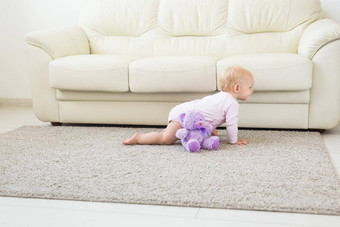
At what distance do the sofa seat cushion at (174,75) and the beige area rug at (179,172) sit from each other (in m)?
0.36

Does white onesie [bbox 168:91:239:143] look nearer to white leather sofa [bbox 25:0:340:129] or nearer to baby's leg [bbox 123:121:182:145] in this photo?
baby's leg [bbox 123:121:182:145]

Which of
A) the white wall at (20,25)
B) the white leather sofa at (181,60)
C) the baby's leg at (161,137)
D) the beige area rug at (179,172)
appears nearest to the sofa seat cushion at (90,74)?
the white leather sofa at (181,60)

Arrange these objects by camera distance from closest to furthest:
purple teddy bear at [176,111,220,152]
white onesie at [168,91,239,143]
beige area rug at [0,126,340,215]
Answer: beige area rug at [0,126,340,215]
purple teddy bear at [176,111,220,152]
white onesie at [168,91,239,143]

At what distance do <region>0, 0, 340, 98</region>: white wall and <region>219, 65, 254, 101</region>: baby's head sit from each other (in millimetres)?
1941

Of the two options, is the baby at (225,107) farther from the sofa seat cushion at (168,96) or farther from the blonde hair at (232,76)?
the sofa seat cushion at (168,96)

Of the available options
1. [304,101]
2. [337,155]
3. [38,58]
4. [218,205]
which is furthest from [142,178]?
[38,58]

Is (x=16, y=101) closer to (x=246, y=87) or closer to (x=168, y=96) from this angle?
(x=168, y=96)

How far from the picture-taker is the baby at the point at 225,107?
2.37 metres

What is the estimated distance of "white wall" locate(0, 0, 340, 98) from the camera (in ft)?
12.7

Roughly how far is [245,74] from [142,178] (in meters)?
0.90

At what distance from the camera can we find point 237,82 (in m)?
2.40

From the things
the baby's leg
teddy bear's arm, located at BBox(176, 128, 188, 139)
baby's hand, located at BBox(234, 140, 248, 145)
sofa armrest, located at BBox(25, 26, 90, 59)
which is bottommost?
baby's hand, located at BBox(234, 140, 248, 145)

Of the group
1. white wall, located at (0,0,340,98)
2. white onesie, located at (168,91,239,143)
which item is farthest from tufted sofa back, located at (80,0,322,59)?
white onesie, located at (168,91,239,143)

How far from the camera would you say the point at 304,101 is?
8.68 ft
